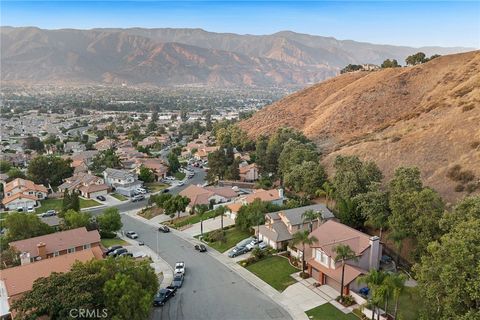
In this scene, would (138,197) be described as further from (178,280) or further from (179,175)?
(178,280)

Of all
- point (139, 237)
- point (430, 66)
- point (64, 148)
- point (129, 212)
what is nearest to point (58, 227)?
point (139, 237)

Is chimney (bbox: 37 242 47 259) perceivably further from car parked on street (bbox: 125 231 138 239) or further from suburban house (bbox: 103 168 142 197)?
suburban house (bbox: 103 168 142 197)

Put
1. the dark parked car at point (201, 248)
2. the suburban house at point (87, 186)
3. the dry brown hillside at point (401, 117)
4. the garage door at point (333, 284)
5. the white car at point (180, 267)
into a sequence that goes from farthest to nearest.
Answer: the suburban house at point (87, 186) < the dry brown hillside at point (401, 117) < the dark parked car at point (201, 248) < the white car at point (180, 267) < the garage door at point (333, 284)

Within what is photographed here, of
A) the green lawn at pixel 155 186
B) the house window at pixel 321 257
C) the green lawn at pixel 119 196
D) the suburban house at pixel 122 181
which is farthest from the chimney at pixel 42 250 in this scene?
the green lawn at pixel 155 186

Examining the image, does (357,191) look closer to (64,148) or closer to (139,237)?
(139,237)

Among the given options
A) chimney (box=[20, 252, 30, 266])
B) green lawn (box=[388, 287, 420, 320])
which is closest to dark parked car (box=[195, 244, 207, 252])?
chimney (box=[20, 252, 30, 266])

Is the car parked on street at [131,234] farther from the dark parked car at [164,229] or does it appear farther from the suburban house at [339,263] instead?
the suburban house at [339,263]

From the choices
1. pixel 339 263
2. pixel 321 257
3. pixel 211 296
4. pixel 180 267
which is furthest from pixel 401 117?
pixel 211 296
